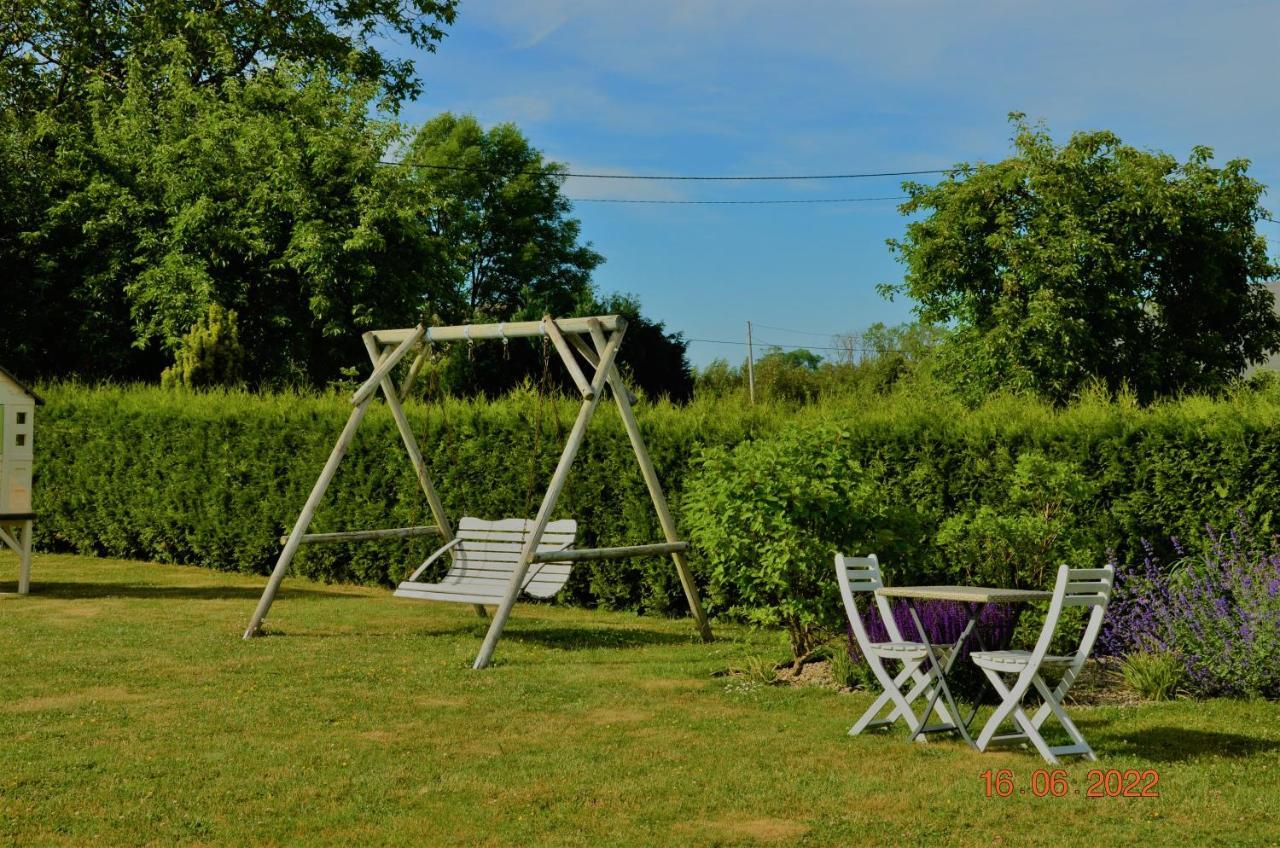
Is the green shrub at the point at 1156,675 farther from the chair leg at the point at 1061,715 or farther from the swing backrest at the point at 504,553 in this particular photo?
the swing backrest at the point at 504,553

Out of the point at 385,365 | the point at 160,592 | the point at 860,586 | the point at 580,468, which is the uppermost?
the point at 385,365

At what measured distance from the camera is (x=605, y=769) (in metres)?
6.64

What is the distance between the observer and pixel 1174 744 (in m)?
7.25

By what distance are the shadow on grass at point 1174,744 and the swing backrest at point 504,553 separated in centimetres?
444

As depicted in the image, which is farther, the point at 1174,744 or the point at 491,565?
the point at 491,565

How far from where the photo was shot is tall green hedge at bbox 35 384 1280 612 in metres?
10.2

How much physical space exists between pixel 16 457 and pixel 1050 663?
11.1m

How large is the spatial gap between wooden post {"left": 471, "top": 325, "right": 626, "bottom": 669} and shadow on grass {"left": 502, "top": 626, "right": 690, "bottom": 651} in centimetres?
94

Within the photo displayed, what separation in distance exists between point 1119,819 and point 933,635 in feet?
9.14

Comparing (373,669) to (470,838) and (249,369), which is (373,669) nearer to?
(470,838)

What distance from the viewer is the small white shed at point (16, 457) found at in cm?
1377

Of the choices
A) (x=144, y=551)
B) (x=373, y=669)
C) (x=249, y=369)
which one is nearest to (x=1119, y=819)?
(x=373, y=669)

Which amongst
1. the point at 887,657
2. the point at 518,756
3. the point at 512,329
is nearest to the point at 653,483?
the point at 512,329

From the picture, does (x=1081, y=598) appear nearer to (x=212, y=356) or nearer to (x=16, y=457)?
(x=16, y=457)
